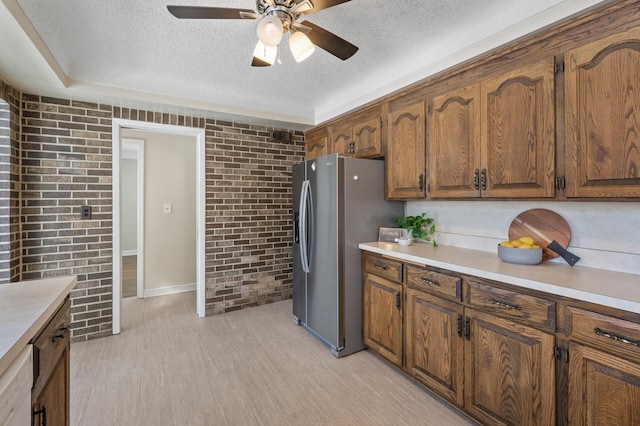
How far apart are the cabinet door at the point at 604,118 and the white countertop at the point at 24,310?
93.3 inches

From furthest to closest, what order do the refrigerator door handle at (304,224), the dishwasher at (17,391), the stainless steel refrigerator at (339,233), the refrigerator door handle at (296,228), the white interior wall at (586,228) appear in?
the refrigerator door handle at (296,228)
the refrigerator door handle at (304,224)
the stainless steel refrigerator at (339,233)
the white interior wall at (586,228)
the dishwasher at (17,391)

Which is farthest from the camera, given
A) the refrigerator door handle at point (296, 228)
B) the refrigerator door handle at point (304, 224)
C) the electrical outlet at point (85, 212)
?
the refrigerator door handle at point (296, 228)

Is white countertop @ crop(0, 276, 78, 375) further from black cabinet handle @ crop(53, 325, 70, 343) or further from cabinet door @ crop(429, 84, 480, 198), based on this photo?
cabinet door @ crop(429, 84, 480, 198)

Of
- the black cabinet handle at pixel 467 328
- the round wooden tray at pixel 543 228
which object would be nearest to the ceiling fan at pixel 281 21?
the round wooden tray at pixel 543 228

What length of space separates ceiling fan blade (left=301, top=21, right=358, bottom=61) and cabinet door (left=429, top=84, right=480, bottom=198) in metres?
0.92

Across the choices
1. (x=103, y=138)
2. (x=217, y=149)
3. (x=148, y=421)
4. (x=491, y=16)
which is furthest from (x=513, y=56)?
(x=103, y=138)

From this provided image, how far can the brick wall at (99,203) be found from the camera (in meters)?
2.68

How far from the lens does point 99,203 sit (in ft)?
9.65

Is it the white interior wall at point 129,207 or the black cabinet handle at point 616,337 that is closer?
the black cabinet handle at point 616,337

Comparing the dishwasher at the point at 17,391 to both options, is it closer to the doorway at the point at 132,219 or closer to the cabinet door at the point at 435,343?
the cabinet door at the point at 435,343

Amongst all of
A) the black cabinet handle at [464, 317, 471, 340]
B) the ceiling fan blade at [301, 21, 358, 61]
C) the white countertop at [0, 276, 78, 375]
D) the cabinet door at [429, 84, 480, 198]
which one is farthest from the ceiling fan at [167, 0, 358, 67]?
the black cabinet handle at [464, 317, 471, 340]

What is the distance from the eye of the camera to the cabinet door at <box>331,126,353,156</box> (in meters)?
3.27

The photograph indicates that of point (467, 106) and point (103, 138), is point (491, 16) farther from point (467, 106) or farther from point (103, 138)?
point (103, 138)

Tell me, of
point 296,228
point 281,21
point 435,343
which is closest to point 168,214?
point 296,228
